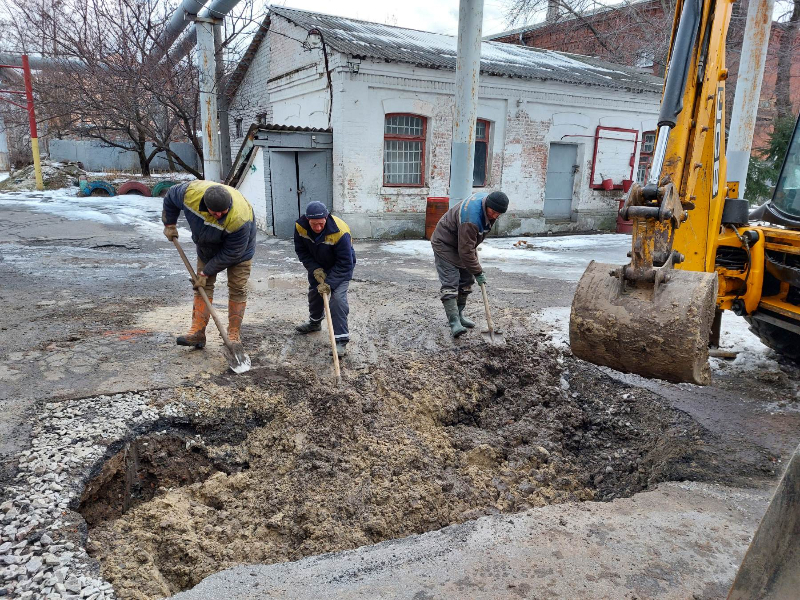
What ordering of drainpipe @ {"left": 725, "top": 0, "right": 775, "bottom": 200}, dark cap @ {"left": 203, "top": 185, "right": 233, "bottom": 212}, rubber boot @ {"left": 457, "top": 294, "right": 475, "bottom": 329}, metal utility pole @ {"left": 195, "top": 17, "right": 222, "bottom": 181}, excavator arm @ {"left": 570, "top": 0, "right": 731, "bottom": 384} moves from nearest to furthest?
excavator arm @ {"left": 570, "top": 0, "right": 731, "bottom": 384} < dark cap @ {"left": 203, "top": 185, "right": 233, "bottom": 212} < rubber boot @ {"left": 457, "top": 294, "right": 475, "bottom": 329} < drainpipe @ {"left": 725, "top": 0, "right": 775, "bottom": 200} < metal utility pole @ {"left": 195, "top": 17, "right": 222, "bottom": 181}

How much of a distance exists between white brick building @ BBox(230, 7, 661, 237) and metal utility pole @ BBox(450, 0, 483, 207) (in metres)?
3.58

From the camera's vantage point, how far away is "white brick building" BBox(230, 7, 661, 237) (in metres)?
11.7

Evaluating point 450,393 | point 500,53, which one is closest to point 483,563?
point 450,393

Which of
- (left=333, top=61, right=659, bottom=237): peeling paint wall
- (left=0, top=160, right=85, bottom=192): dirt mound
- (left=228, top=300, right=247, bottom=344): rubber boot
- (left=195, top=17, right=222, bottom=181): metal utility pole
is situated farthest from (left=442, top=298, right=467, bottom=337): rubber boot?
(left=0, top=160, right=85, bottom=192): dirt mound

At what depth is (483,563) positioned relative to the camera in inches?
97.7

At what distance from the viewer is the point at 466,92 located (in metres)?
8.35

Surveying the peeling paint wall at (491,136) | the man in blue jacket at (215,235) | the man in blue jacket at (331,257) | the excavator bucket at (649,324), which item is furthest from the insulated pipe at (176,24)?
the excavator bucket at (649,324)

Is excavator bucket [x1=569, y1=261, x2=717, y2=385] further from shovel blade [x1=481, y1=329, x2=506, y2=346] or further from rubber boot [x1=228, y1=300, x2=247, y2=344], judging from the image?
Result: rubber boot [x1=228, y1=300, x2=247, y2=344]

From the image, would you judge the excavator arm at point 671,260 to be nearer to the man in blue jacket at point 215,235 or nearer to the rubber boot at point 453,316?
the rubber boot at point 453,316

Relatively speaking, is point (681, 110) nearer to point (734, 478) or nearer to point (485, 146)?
point (734, 478)

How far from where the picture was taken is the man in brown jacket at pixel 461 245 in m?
5.48

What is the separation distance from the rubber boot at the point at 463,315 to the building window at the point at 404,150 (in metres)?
6.60

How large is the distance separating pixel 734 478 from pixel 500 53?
14.7 metres

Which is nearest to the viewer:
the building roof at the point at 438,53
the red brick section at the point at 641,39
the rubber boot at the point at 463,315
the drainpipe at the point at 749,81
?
the rubber boot at the point at 463,315
